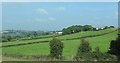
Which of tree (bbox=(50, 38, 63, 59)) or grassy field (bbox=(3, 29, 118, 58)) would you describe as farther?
grassy field (bbox=(3, 29, 118, 58))

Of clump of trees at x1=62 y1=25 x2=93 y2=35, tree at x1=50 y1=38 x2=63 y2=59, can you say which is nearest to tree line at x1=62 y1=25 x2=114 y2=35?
Answer: clump of trees at x1=62 y1=25 x2=93 y2=35

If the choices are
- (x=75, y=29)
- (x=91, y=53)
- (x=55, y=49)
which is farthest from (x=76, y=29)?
(x=91, y=53)

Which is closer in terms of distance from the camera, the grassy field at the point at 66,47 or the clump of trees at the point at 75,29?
the grassy field at the point at 66,47

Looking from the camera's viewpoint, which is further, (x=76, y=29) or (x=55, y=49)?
(x=76, y=29)

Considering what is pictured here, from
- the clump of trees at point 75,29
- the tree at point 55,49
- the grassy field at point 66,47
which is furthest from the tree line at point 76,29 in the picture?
the tree at point 55,49

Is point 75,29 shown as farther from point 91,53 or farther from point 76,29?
point 91,53

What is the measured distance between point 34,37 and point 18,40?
466 cm

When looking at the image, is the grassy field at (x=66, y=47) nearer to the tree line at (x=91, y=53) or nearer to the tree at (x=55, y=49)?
the tree at (x=55, y=49)

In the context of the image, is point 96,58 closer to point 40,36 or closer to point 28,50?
point 28,50

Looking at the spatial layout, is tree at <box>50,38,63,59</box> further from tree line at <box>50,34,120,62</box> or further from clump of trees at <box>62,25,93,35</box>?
clump of trees at <box>62,25,93,35</box>

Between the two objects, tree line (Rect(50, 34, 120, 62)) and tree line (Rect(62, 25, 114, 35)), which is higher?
tree line (Rect(62, 25, 114, 35))

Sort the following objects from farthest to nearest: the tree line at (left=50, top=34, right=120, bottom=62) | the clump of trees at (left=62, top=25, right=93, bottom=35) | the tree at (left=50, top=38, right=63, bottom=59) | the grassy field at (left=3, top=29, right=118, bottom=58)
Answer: the clump of trees at (left=62, top=25, right=93, bottom=35)
the grassy field at (left=3, top=29, right=118, bottom=58)
the tree at (left=50, top=38, right=63, bottom=59)
the tree line at (left=50, top=34, right=120, bottom=62)

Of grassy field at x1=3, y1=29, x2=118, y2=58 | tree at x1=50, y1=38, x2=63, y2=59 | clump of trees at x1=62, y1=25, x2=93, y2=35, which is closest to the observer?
tree at x1=50, y1=38, x2=63, y2=59

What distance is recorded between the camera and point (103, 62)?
27.0 metres
